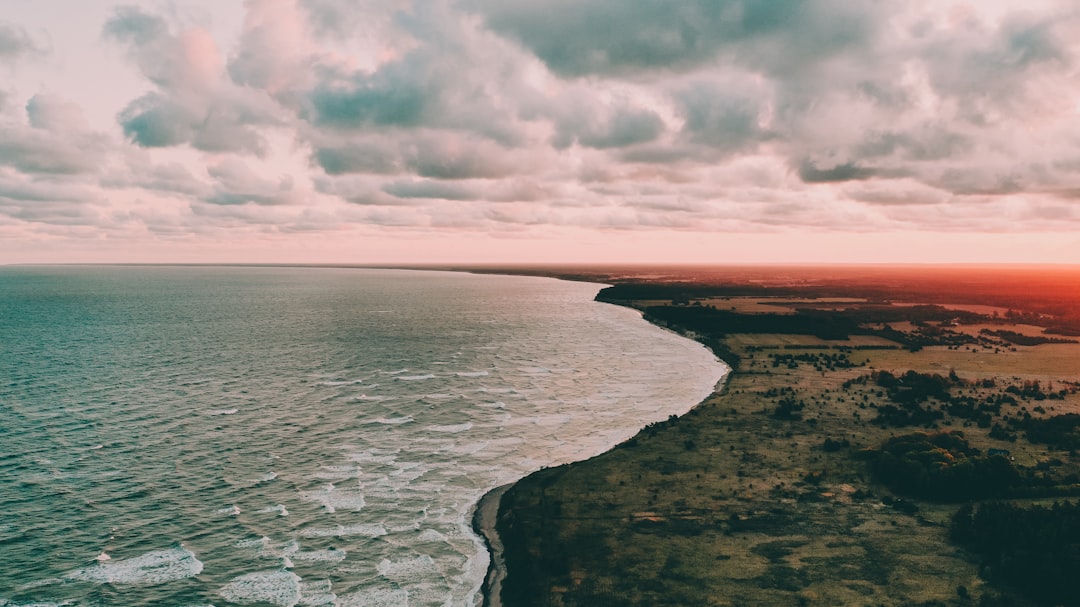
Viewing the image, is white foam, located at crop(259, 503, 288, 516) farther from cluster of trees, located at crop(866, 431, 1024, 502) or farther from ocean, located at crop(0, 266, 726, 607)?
cluster of trees, located at crop(866, 431, 1024, 502)

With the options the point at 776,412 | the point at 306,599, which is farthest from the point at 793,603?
the point at 776,412

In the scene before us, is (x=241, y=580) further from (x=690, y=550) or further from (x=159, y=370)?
(x=159, y=370)

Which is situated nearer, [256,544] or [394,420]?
[256,544]

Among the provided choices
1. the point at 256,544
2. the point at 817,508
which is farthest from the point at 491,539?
the point at 817,508

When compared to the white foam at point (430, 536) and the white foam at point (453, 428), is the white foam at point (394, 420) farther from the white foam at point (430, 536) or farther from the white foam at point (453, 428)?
the white foam at point (430, 536)

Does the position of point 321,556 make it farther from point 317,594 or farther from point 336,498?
point 336,498

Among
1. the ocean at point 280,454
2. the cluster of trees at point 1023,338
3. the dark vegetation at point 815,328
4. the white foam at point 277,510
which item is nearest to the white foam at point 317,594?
the ocean at point 280,454
